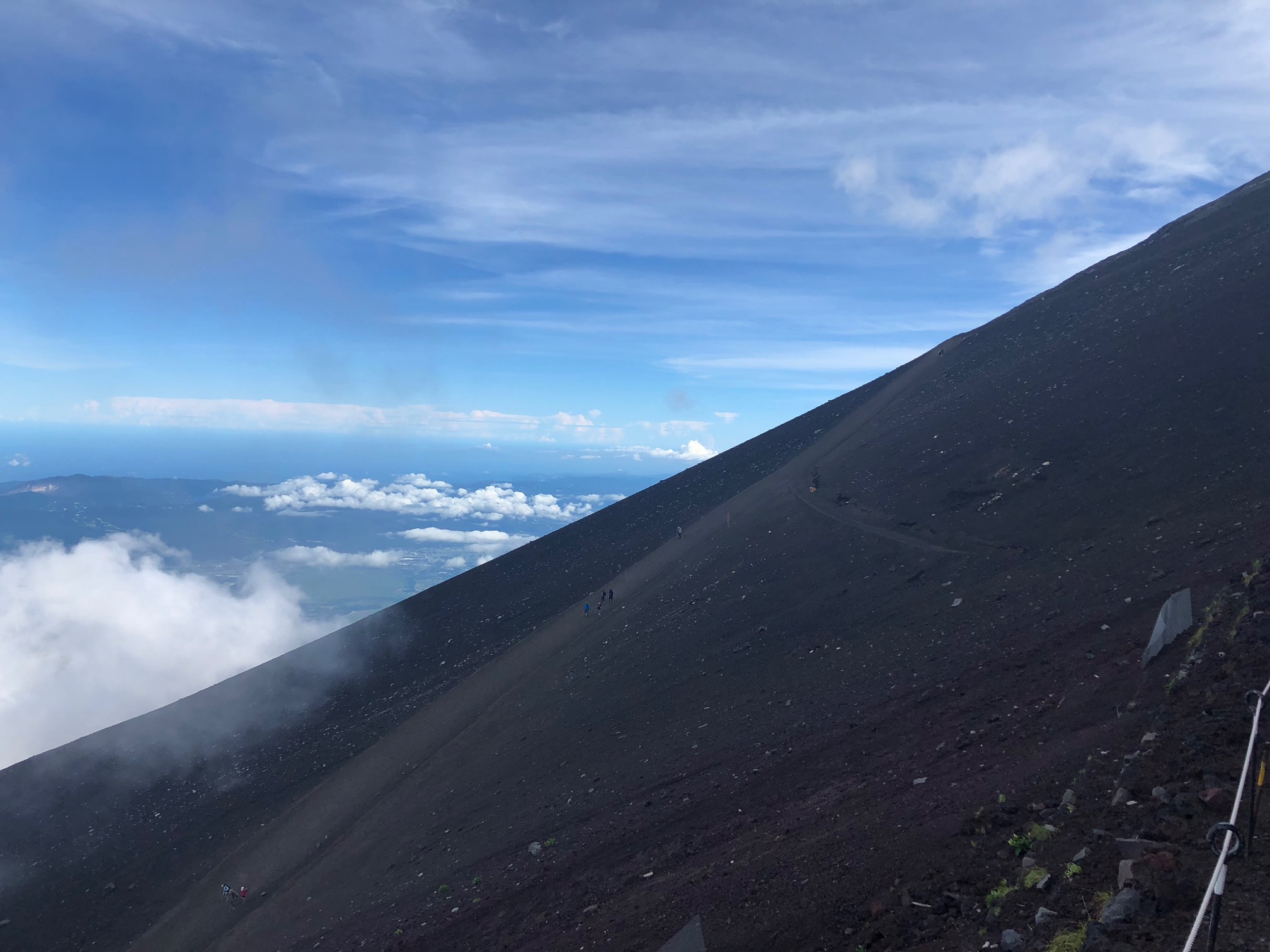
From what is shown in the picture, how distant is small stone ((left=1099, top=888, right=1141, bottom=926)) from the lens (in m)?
5.67

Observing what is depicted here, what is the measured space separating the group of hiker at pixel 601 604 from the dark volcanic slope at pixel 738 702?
2.76 ft

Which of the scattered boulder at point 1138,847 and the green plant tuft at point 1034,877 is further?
the green plant tuft at point 1034,877

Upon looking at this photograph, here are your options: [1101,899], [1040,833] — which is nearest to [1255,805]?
[1101,899]

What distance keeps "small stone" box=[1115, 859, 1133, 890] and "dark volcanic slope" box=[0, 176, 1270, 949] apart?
311cm

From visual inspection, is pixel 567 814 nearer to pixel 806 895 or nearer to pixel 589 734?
pixel 589 734

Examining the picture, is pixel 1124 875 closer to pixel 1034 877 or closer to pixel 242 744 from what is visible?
pixel 1034 877

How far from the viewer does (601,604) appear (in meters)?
35.3

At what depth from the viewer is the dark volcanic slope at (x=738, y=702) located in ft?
38.5

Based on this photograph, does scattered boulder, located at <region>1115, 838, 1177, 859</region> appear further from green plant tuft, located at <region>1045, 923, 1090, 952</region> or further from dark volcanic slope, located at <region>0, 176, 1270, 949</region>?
dark volcanic slope, located at <region>0, 176, 1270, 949</region>

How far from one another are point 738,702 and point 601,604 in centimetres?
1650

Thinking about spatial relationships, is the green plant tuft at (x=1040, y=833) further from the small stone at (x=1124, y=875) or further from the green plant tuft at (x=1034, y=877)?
the small stone at (x=1124, y=875)

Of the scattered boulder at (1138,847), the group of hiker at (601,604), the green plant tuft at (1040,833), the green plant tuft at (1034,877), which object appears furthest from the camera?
the group of hiker at (601,604)

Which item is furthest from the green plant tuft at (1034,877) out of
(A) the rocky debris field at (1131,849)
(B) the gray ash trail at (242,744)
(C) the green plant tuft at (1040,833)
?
(B) the gray ash trail at (242,744)

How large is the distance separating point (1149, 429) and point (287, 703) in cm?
4076
